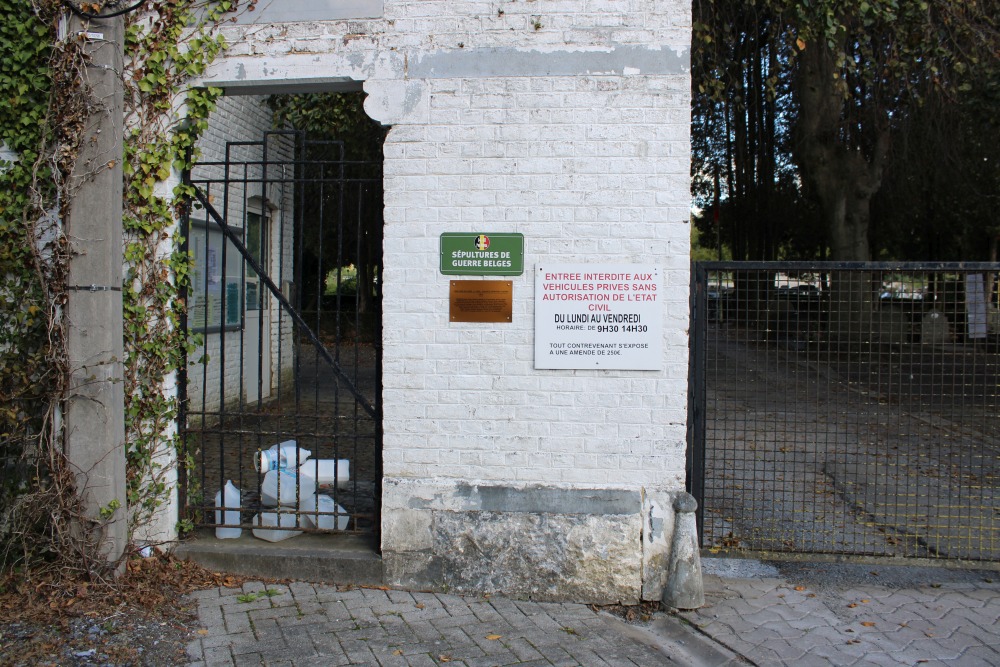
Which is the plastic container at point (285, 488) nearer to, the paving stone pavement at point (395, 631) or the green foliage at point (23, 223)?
the paving stone pavement at point (395, 631)

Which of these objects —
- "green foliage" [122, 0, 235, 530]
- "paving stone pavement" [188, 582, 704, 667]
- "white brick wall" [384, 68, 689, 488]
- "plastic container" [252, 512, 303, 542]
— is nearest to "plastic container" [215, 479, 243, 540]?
"plastic container" [252, 512, 303, 542]

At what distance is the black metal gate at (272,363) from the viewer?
4809 mm

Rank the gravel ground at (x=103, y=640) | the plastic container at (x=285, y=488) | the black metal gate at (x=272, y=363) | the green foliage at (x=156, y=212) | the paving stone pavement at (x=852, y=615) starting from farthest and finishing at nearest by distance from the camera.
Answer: the plastic container at (x=285, y=488), the black metal gate at (x=272, y=363), the green foliage at (x=156, y=212), the paving stone pavement at (x=852, y=615), the gravel ground at (x=103, y=640)

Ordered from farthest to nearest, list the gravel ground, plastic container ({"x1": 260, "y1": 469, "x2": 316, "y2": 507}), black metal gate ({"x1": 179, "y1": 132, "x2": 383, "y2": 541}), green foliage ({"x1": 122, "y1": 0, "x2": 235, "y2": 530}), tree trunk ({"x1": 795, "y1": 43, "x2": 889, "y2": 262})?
tree trunk ({"x1": 795, "y1": 43, "x2": 889, "y2": 262})
plastic container ({"x1": 260, "y1": 469, "x2": 316, "y2": 507})
black metal gate ({"x1": 179, "y1": 132, "x2": 383, "y2": 541})
green foliage ({"x1": 122, "y1": 0, "x2": 235, "y2": 530})
the gravel ground

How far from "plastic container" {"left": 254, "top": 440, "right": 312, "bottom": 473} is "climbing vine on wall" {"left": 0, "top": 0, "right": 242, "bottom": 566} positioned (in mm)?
567

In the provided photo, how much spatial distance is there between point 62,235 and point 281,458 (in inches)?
74.9

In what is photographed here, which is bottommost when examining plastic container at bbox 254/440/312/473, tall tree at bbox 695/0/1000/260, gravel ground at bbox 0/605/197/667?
gravel ground at bbox 0/605/197/667

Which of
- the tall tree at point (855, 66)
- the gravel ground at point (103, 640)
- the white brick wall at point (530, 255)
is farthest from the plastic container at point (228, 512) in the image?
the tall tree at point (855, 66)

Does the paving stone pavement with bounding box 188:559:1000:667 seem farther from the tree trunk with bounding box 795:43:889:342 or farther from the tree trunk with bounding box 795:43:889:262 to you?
the tree trunk with bounding box 795:43:889:262

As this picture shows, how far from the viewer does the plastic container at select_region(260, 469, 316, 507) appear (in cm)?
509

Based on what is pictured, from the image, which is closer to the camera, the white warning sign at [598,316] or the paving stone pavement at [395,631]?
the paving stone pavement at [395,631]

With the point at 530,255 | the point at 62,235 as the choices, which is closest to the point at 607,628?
the point at 530,255

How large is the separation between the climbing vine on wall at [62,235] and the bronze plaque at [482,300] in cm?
172

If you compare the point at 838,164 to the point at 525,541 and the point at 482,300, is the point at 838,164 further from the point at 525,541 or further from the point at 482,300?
the point at 525,541
